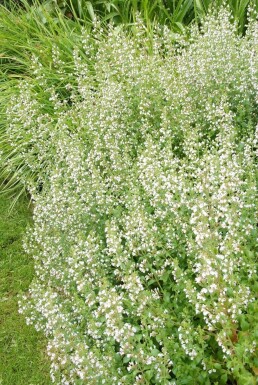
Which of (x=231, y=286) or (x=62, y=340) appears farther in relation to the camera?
(x=62, y=340)

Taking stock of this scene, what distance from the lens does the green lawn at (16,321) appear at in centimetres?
408

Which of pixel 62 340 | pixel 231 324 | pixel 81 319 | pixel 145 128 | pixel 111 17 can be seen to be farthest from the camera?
pixel 111 17

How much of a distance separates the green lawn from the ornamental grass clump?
473 mm

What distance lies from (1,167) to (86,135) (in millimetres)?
1809

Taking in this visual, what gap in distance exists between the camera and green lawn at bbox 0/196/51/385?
13.4 ft

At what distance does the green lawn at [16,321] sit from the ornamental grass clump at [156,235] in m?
0.47

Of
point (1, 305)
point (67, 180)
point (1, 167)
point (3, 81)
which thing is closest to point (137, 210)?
point (67, 180)

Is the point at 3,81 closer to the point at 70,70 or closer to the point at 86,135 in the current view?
the point at 70,70

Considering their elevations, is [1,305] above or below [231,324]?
below

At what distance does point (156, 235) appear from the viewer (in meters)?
3.23

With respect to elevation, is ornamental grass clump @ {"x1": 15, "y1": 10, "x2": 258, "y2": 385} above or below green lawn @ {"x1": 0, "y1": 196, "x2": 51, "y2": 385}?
above

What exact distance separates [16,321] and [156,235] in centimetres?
194

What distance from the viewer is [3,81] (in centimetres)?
708

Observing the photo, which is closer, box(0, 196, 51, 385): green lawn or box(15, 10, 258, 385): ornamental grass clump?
box(15, 10, 258, 385): ornamental grass clump
